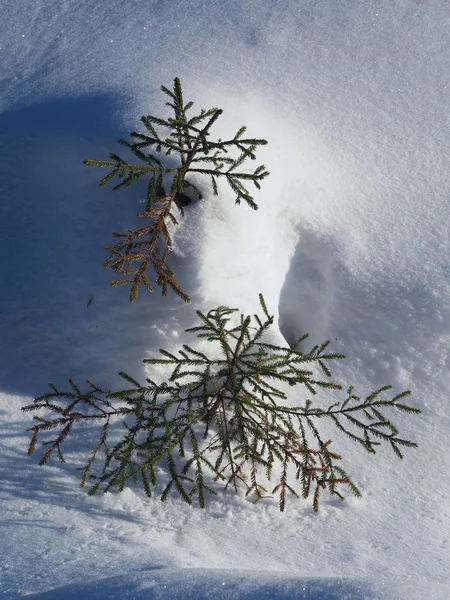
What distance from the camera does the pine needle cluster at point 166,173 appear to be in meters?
2.80

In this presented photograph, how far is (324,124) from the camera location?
375 centimetres

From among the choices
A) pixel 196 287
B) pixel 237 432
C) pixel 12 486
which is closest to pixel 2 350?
pixel 12 486

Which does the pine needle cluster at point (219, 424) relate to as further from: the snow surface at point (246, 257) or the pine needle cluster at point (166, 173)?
the pine needle cluster at point (166, 173)

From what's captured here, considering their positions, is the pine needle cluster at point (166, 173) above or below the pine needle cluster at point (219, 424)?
above

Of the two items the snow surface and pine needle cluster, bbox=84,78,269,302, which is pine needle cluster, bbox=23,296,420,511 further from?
pine needle cluster, bbox=84,78,269,302

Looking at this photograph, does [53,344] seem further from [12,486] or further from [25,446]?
[12,486]

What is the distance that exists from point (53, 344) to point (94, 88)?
5.04ft

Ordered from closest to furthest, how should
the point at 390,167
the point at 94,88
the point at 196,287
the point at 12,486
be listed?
the point at 12,486, the point at 196,287, the point at 94,88, the point at 390,167

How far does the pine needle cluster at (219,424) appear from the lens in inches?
110

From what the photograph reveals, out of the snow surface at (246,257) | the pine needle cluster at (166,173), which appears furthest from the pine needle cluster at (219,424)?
the pine needle cluster at (166,173)

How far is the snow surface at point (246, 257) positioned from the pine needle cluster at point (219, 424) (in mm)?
124

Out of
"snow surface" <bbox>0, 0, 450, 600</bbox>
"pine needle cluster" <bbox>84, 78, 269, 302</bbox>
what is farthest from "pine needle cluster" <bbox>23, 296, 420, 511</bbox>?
"pine needle cluster" <bbox>84, 78, 269, 302</bbox>

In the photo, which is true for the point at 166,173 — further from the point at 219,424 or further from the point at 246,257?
the point at 219,424

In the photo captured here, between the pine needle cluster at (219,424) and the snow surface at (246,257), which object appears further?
the pine needle cluster at (219,424)
